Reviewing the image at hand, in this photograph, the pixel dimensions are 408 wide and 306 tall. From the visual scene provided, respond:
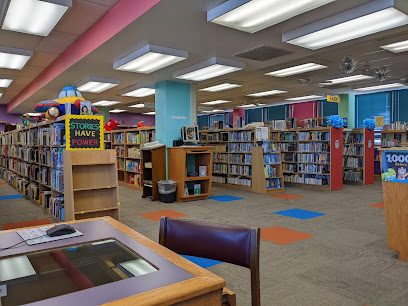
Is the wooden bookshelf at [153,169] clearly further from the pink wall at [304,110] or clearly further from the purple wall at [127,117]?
the purple wall at [127,117]

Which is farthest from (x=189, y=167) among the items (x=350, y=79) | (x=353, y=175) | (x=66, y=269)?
(x=66, y=269)

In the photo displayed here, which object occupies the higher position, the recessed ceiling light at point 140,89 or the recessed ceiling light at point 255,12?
the recessed ceiling light at point 255,12

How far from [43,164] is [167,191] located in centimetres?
264

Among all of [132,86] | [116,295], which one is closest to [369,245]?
[116,295]

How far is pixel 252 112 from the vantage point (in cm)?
1719

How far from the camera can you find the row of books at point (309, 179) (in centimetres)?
923

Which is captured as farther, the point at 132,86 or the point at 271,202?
the point at 132,86

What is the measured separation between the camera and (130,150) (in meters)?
9.90

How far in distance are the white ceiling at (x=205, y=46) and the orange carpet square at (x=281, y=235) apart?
10.3ft

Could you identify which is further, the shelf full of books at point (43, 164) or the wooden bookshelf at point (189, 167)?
the wooden bookshelf at point (189, 167)

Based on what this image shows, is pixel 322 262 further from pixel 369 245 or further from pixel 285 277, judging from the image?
pixel 369 245

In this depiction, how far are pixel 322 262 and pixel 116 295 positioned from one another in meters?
3.14

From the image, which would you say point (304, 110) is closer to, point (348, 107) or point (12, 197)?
point (348, 107)

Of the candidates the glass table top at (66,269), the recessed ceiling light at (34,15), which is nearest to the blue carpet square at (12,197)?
the recessed ceiling light at (34,15)
